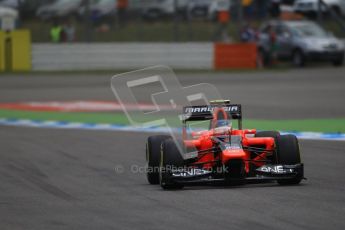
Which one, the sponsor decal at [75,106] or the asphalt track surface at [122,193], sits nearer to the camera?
the asphalt track surface at [122,193]

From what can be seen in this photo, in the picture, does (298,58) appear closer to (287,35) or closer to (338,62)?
(287,35)

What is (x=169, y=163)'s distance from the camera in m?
9.69

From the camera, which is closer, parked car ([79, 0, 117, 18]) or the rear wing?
the rear wing

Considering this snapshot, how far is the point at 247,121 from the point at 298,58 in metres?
17.6

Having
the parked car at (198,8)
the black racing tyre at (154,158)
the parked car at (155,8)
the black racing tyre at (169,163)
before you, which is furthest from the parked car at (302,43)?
the black racing tyre at (169,163)

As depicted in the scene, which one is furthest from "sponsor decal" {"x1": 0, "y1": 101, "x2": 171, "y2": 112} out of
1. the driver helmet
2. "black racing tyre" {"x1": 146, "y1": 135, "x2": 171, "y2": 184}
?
the driver helmet

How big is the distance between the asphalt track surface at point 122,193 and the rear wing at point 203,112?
2.56 ft

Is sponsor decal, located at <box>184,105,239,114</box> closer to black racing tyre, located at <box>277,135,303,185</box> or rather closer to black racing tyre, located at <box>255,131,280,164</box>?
black racing tyre, located at <box>255,131,280,164</box>

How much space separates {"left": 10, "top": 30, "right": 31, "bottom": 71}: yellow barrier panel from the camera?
3425 centimetres

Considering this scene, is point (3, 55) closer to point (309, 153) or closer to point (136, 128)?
point (136, 128)

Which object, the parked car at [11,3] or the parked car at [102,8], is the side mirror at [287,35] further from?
the parked car at [11,3]

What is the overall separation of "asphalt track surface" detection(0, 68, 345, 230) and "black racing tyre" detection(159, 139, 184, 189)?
158 mm

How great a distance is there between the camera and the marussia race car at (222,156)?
9.60m

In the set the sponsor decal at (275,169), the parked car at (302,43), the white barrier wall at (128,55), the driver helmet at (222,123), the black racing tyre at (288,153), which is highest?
the driver helmet at (222,123)
